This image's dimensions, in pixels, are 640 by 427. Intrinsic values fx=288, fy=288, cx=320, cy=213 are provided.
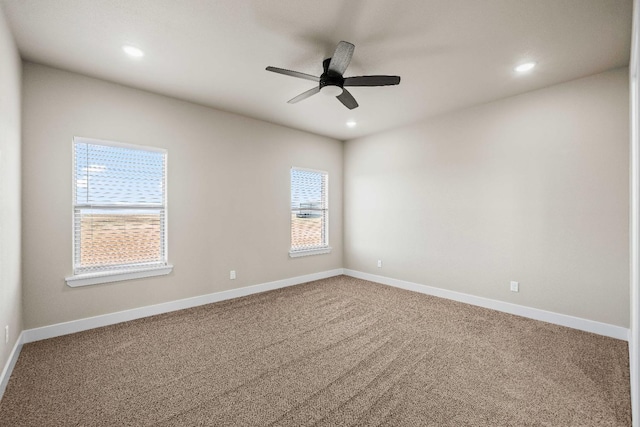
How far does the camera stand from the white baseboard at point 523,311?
3.02 metres

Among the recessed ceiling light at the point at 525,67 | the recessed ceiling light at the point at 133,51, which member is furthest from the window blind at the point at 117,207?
the recessed ceiling light at the point at 525,67

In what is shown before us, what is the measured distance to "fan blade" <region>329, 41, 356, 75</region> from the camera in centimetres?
217

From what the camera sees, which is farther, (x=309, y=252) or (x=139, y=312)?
(x=309, y=252)

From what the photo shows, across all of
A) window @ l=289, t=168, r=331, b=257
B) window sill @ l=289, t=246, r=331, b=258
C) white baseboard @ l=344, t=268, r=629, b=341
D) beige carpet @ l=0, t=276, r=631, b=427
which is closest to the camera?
beige carpet @ l=0, t=276, r=631, b=427

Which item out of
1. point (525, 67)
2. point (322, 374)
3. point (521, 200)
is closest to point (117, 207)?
point (322, 374)

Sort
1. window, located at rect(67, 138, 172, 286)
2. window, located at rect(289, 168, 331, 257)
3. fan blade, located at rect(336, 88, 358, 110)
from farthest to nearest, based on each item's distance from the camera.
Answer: window, located at rect(289, 168, 331, 257) → window, located at rect(67, 138, 172, 286) → fan blade, located at rect(336, 88, 358, 110)

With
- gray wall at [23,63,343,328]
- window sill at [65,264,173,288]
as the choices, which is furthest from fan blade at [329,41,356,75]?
window sill at [65,264,173,288]

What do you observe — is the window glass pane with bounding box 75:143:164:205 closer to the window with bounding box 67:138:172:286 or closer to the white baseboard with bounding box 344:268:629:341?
the window with bounding box 67:138:172:286

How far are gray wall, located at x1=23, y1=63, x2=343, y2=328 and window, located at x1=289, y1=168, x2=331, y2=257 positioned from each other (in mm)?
146

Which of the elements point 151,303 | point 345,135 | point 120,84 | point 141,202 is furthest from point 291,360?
point 345,135

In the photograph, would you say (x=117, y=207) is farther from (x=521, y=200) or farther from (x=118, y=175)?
(x=521, y=200)

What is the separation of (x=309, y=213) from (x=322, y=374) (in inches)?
134

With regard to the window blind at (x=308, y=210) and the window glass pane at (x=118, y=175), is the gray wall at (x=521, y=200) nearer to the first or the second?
the window blind at (x=308, y=210)

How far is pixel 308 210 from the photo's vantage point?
213 inches
